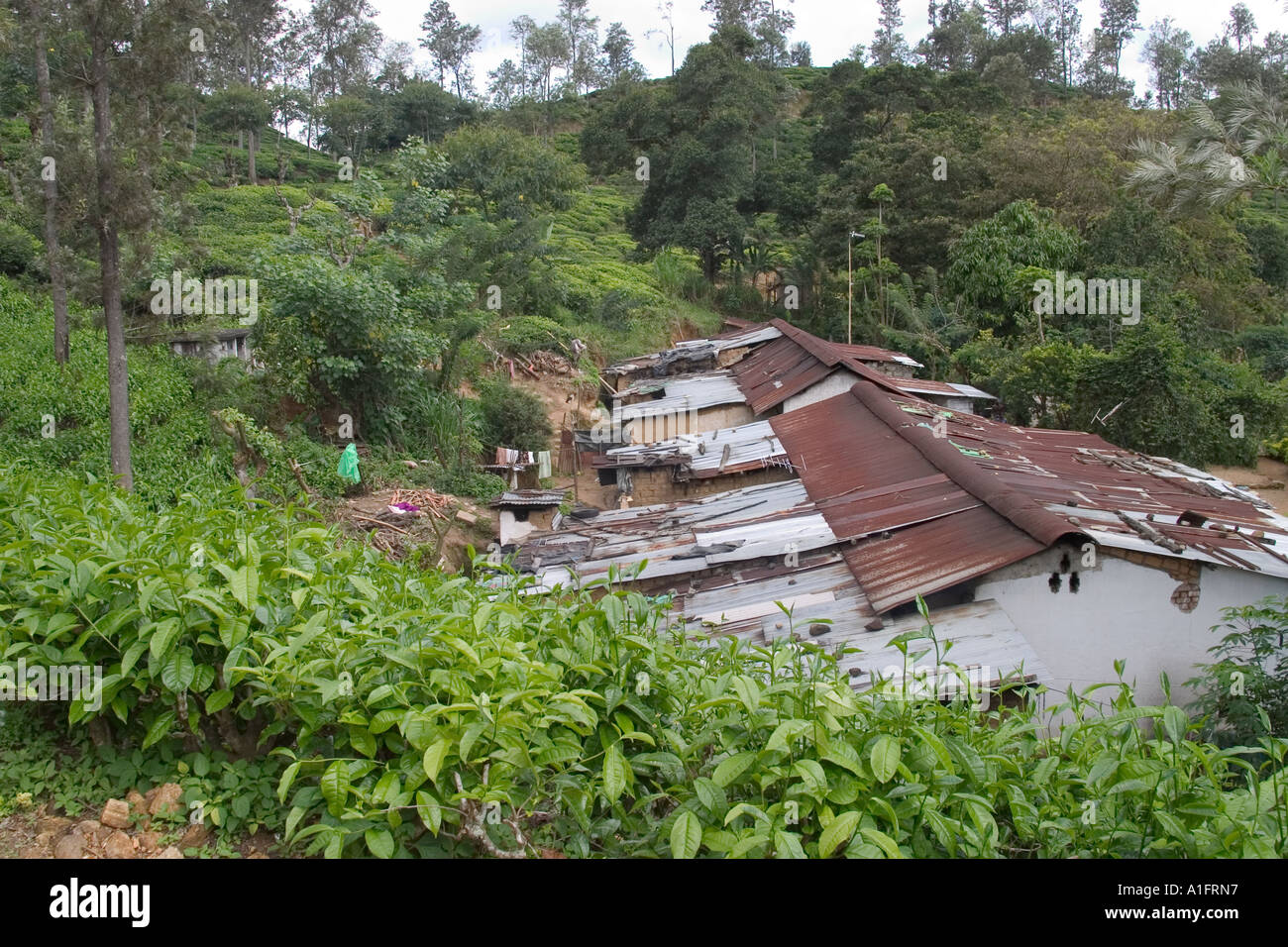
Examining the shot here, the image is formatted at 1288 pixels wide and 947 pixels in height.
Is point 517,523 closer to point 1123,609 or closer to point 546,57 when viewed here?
point 1123,609

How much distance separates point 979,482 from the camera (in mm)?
9891

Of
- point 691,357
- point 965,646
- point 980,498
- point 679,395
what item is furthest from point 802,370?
point 965,646

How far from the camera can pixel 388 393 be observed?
17562 mm

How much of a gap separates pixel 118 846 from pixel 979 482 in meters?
8.31

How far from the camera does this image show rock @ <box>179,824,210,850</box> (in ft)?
11.3

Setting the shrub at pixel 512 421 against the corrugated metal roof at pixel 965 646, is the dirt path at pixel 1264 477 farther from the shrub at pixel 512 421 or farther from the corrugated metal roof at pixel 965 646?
the shrub at pixel 512 421

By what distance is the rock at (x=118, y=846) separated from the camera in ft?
11.1

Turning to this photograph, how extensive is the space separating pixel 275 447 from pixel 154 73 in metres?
5.41

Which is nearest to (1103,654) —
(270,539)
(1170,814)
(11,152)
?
(1170,814)

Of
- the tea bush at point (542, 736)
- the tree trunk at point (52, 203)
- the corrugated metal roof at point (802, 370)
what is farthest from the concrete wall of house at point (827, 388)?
the tea bush at point (542, 736)

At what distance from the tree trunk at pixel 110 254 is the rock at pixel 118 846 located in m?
8.63

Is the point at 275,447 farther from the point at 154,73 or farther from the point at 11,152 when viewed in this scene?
the point at 11,152

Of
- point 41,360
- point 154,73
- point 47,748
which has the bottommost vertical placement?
point 47,748
